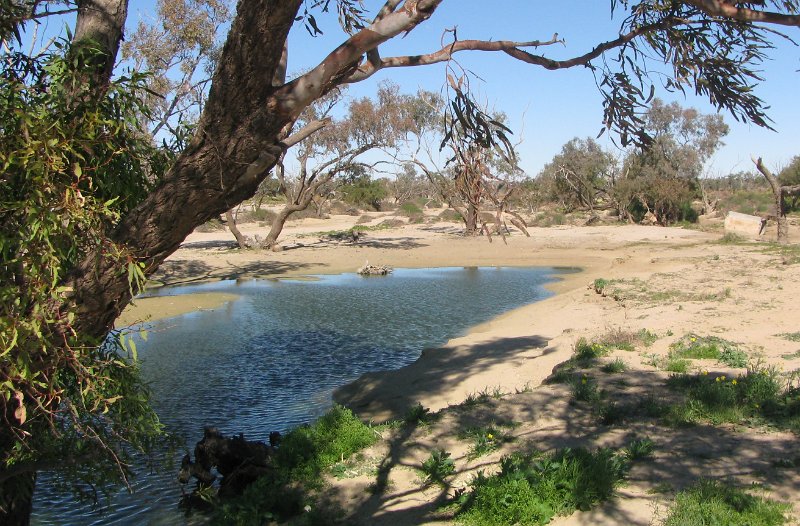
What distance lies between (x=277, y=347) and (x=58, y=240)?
33.6 feet

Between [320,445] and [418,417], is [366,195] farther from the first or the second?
[320,445]

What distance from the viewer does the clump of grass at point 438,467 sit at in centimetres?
546

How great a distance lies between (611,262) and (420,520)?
20754 mm

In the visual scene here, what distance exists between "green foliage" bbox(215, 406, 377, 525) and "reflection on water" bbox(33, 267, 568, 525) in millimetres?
847

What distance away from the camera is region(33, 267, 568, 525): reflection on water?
712 centimetres

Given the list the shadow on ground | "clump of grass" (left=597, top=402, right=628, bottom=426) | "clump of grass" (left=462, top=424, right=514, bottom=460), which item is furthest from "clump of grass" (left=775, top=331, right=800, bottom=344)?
the shadow on ground

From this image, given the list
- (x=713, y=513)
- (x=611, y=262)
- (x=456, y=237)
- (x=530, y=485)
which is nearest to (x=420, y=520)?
(x=530, y=485)

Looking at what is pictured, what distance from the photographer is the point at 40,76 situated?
390 centimetres

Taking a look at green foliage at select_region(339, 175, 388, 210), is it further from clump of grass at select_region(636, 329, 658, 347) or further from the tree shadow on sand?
the tree shadow on sand

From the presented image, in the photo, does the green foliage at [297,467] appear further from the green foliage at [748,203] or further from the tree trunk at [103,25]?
the green foliage at [748,203]

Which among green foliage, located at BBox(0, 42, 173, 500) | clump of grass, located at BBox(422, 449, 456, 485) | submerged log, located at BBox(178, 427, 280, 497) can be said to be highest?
green foliage, located at BBox(0, 42, 173, 500)

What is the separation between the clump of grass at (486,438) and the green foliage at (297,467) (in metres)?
1.06

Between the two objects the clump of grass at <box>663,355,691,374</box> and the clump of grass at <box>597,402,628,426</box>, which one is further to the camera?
the clump of grass at <box>663,355,691,374</box>

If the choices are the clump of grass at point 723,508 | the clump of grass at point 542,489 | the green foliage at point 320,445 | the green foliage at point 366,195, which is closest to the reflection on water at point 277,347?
the green foliage at point 320,445
